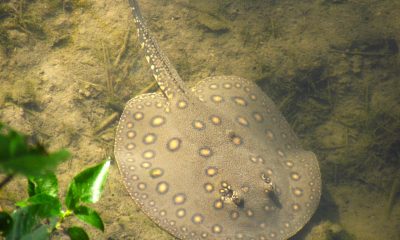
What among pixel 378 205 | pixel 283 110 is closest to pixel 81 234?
pixel 283 110

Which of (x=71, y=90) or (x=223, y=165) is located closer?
(x=223, y=165)

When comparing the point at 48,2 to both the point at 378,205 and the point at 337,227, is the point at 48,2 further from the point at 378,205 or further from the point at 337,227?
the point at 378,205

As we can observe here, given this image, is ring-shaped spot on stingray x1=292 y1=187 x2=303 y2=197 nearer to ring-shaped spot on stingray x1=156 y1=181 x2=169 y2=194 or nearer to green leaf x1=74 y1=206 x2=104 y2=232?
ring-shaped spot on stingray x1=156 y1=181 x2=169 y2=194

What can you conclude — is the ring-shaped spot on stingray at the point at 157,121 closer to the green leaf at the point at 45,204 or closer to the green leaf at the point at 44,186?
the green leaf at the point at 44,186

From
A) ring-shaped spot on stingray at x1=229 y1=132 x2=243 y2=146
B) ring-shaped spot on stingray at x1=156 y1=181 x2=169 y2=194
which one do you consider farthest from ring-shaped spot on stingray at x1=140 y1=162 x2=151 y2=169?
ring-shaped spot on stingray at x1=229 y1=132 x2=243 y2=146

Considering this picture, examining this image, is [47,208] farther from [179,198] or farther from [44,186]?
[179,198]

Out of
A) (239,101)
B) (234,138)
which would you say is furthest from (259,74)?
(234,138)

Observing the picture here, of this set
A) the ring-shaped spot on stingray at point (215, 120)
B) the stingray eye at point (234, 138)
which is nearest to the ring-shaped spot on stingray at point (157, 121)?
the ring-shaped spot on stingray at point (215, 120)
